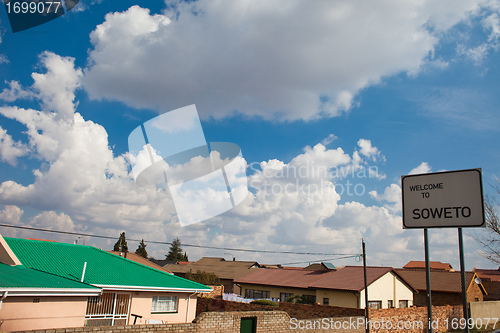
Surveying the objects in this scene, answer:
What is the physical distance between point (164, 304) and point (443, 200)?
61.8ft

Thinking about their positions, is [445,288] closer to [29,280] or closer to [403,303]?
[403,303]

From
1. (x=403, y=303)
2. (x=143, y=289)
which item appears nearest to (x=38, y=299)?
(x=143, y=289)

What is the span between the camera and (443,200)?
521cm

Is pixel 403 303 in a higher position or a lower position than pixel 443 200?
lower

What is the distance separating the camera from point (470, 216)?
196 inches

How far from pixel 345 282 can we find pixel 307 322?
13.2 meters

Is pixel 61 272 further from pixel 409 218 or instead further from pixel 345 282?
pixel 345 282

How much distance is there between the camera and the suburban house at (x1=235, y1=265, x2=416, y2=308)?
93.6 feet

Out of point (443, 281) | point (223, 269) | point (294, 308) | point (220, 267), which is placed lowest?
point (294, 308)

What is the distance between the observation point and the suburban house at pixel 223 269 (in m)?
54.6

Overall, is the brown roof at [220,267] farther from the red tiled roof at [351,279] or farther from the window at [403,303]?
the window at [403,303]

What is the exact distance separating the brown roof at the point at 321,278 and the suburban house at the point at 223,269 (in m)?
12.8

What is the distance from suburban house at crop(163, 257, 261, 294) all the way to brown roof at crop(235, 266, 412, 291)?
41.9 feet

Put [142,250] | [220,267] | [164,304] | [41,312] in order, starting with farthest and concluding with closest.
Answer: [142,250] → [220,267] → [164,304] → [41,312]
